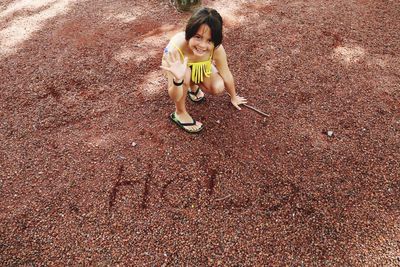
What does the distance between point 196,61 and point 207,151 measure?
0.79 meters

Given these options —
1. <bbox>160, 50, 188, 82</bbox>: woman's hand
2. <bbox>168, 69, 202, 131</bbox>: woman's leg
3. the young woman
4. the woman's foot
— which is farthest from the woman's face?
the woman's foot

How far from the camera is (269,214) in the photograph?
256 centimetres

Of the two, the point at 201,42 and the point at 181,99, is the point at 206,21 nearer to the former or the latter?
the point at 201,42

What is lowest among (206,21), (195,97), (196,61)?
(195,97)

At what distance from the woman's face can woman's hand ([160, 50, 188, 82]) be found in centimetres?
11

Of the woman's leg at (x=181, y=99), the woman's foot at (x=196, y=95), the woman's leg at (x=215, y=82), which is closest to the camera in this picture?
the woman's leg at (x=181, y=99)

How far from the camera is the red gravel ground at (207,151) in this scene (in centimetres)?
242

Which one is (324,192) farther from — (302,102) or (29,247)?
(29,247)

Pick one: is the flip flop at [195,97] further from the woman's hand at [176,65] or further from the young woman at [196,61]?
the woman's hand at [176,65]

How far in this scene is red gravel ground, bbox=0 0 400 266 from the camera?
2.42m

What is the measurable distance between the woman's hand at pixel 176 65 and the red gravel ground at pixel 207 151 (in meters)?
0.70

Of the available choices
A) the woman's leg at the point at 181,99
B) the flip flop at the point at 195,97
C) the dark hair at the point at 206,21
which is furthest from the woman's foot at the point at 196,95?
the dark hair at the point at 206,21

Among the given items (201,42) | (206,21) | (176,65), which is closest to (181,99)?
(176,65)

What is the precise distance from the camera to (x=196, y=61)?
2.86 meters
